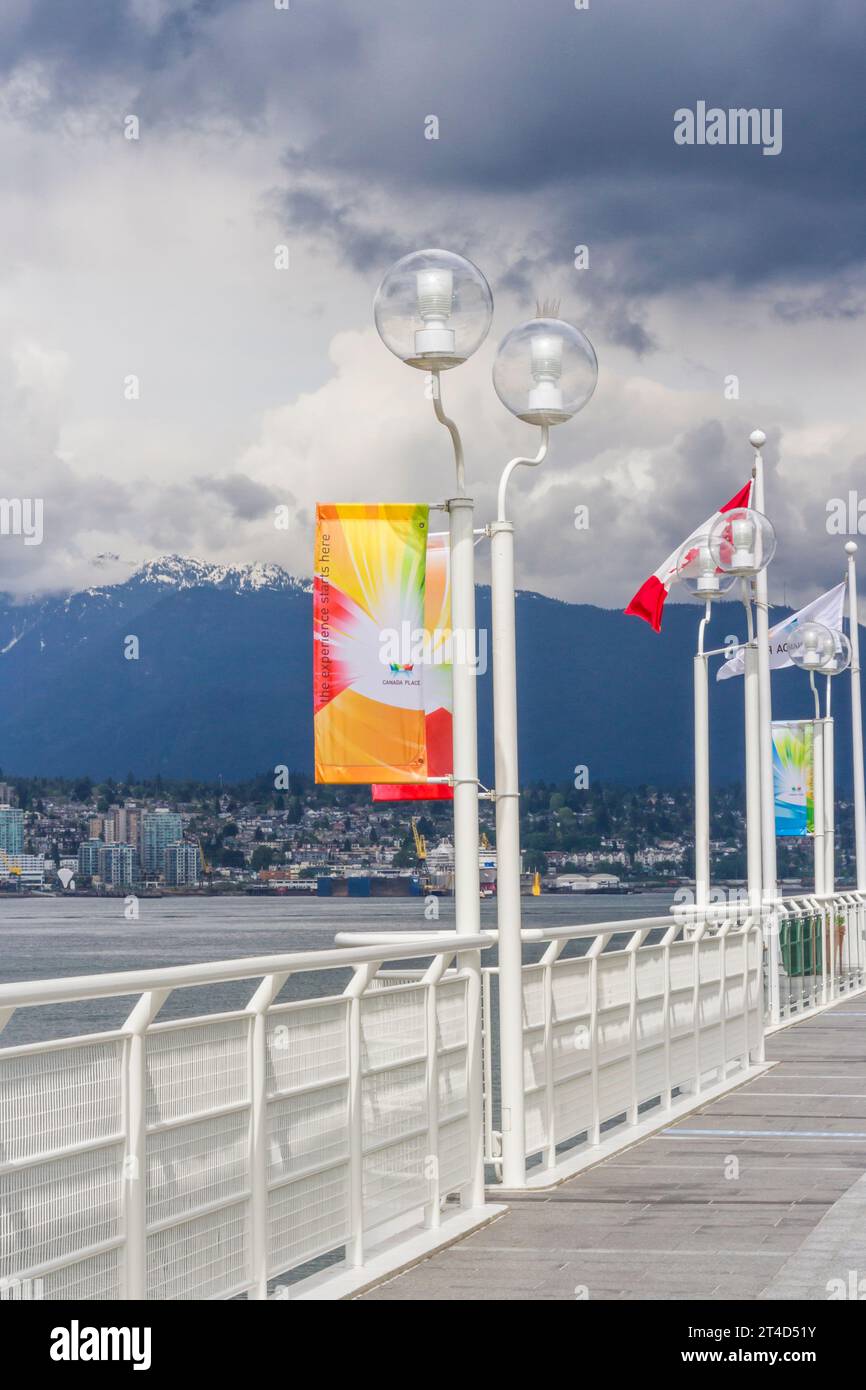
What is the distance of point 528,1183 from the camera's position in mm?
9492

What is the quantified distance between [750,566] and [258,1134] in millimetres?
14103

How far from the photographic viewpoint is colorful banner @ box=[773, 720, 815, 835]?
3098 cm

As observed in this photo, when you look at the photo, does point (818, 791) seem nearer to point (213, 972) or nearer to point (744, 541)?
point (744, 541)

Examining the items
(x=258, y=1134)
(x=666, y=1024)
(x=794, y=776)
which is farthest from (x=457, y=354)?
(x=794, y=776)

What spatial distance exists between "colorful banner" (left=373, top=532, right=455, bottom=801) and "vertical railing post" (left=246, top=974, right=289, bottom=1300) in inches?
109

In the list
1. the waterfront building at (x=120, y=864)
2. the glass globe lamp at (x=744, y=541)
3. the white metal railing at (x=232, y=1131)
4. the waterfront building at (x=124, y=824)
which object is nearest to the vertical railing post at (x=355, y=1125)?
the white metal railing at (x=232, y=1131)

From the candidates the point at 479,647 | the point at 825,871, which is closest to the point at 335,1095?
the point at 479,647

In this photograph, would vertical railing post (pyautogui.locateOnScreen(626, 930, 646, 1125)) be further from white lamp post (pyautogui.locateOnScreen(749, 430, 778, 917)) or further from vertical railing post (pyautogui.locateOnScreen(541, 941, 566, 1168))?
white lamp post (pyautogui.locateOnScreen(749, 430, 778, 917))

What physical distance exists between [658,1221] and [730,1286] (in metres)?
1.50

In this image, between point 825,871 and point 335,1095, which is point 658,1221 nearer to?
point 335,1095

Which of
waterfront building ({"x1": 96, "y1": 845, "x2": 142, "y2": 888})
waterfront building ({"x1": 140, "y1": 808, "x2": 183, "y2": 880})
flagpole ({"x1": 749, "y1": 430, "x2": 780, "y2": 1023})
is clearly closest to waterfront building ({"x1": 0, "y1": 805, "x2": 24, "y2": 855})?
waterfront building ({"x1": 96, "y1": 845, "x2": 142, "y2": 888})

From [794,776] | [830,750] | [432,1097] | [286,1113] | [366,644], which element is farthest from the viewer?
[830,750]

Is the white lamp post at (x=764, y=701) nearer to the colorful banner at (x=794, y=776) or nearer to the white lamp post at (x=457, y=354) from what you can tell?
the colorful banner at (x=794, y=776)

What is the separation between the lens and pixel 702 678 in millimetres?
22609
